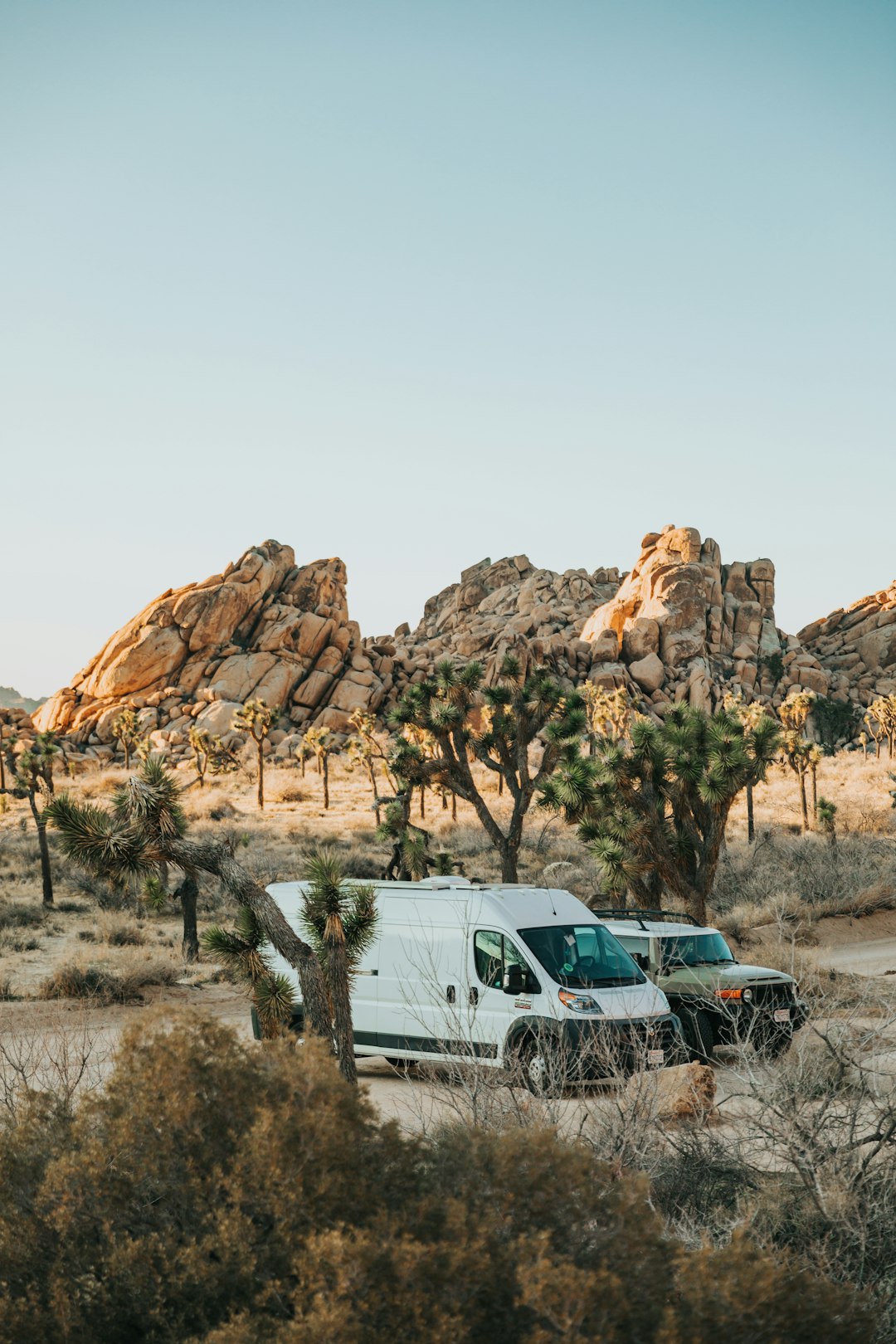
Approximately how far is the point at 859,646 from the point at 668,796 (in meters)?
90.8

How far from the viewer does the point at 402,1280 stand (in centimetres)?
302

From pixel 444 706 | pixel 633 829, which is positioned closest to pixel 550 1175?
pixel 633 829

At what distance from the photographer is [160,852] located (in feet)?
29.7

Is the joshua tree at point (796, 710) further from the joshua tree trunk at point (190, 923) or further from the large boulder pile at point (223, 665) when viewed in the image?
the joshua tree trunk at point (190, 923)

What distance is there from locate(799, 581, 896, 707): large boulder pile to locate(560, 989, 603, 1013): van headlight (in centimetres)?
9287

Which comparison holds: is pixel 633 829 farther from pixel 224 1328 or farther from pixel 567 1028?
pixel 224 1328

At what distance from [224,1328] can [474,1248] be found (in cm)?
74

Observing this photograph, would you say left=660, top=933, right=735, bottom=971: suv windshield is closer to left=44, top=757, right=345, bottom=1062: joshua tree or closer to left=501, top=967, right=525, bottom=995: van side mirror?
left=501, top=967, right=525, bottom=995: van side mirror

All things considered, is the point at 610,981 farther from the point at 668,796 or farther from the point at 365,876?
the point at 365,876

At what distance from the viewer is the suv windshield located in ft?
45.9

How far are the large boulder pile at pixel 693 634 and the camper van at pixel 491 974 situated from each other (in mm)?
75300

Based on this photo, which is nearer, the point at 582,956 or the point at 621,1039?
the point at 621,1039

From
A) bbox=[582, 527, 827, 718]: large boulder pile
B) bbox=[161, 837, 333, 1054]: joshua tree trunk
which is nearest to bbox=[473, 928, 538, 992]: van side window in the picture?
bbox=[161, 837, 333, 1054]: joshua tree trunk

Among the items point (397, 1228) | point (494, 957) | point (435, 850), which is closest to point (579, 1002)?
point (494, 957)
